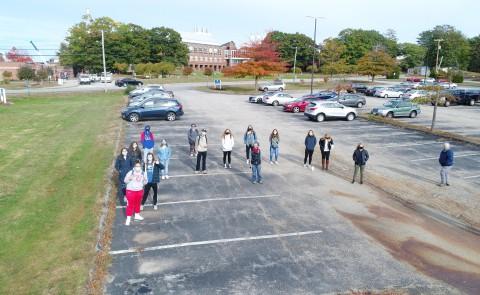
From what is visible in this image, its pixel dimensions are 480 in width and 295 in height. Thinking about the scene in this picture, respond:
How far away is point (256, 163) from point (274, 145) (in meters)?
2.55

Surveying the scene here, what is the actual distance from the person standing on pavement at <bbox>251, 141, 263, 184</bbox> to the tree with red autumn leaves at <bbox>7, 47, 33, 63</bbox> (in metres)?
110

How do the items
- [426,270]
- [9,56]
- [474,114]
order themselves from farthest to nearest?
[9,56]
[474,114]
[426,270]

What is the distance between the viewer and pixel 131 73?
91312mm

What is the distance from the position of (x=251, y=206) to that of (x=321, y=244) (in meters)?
2.89

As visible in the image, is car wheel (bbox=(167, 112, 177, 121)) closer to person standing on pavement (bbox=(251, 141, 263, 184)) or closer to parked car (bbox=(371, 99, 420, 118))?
person standing on pavement (bbox=(251, 141, 263, 184))

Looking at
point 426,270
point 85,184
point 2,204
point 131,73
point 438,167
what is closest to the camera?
point 426,270

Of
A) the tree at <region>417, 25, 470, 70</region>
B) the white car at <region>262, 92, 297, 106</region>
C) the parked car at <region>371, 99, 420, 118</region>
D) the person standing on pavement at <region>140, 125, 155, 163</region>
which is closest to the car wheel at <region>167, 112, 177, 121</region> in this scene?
the white car at <region>262, 92, 297, 106</region>

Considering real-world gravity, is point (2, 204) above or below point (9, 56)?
below

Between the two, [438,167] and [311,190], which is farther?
[438,167]

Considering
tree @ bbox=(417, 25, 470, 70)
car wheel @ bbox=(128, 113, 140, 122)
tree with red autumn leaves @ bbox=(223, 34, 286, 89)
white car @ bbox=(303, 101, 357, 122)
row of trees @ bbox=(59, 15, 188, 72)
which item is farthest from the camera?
tree @ bbox=(417, 25, 470, 70)

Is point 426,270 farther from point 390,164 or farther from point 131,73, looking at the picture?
point 131,73

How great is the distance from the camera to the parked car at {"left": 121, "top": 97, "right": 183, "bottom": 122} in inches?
1047

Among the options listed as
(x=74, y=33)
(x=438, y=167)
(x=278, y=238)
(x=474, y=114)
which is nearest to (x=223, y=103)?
(x=474, y=114)

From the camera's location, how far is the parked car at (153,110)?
87.2ft
